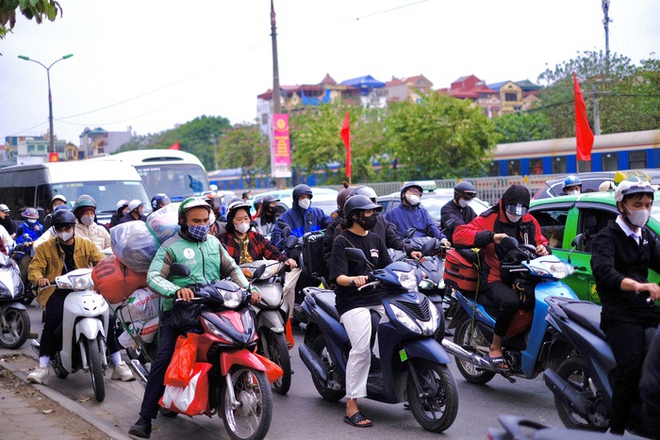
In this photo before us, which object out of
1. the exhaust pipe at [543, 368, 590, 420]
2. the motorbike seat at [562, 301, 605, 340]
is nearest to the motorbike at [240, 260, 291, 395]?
the exhaust pipe at [543, 368, 590, 420]

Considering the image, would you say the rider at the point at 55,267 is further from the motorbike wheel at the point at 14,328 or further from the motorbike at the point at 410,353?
the motorbike at the point at 410,353

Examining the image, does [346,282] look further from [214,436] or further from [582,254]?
[582,254]

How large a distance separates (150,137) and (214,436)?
99144 millimetres

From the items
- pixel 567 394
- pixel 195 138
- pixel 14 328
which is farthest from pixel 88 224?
pixel 195 138

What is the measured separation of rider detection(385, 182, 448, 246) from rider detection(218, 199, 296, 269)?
3180mm

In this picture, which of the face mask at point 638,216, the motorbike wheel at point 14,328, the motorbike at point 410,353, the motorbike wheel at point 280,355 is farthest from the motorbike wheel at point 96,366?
the face mask at point 638,216

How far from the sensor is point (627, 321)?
491 centimetres

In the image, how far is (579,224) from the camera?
8.13 meters

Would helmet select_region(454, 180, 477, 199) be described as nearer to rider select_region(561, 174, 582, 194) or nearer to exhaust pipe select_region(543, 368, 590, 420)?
rider select_region(561, 174, 582, 194)

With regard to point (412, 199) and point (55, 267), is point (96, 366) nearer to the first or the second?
point (55, 267)

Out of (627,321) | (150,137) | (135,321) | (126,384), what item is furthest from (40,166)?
(150,137)

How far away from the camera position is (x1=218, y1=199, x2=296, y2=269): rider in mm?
8508

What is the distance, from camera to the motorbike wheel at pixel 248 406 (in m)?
5.68

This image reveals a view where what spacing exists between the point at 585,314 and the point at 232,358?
2.42 meters
